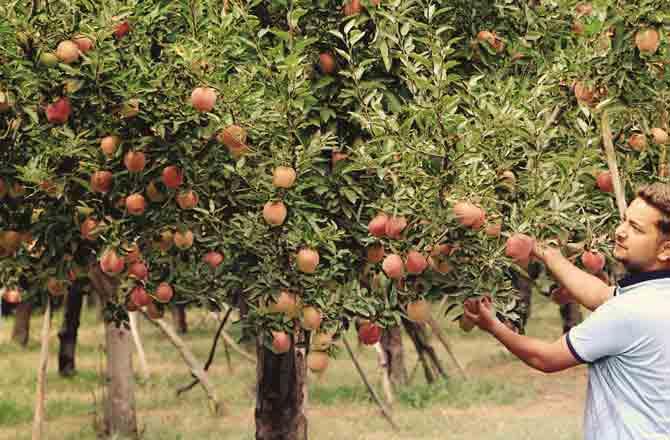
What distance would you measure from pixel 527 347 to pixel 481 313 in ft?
1.60

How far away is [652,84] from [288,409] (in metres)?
3.79

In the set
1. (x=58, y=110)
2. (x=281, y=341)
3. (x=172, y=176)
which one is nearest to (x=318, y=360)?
(x=281, y=341)

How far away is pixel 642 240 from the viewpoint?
160 inches

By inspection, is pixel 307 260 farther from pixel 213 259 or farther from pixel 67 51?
pixel 67 51

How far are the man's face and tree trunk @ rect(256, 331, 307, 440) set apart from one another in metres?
4.32

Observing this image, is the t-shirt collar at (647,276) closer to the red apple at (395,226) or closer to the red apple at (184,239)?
the red apple at (395,226)

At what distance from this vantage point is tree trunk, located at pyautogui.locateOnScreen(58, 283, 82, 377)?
17688mm

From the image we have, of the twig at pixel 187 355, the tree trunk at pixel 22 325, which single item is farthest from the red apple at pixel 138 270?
the tree trunk at pixel 22 325

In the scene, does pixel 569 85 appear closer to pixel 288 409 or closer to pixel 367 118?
pixel 367 118

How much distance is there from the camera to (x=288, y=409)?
821 cm

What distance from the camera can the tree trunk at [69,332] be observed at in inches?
696

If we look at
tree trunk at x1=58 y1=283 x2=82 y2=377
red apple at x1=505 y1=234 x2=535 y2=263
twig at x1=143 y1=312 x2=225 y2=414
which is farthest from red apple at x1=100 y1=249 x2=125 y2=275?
tree trunk at x1=58 y1=283 x2=82 y2=377

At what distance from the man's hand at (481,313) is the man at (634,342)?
45 cm

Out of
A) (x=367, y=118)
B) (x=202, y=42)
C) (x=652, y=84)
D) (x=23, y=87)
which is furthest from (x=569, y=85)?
(x=23, y=87)
